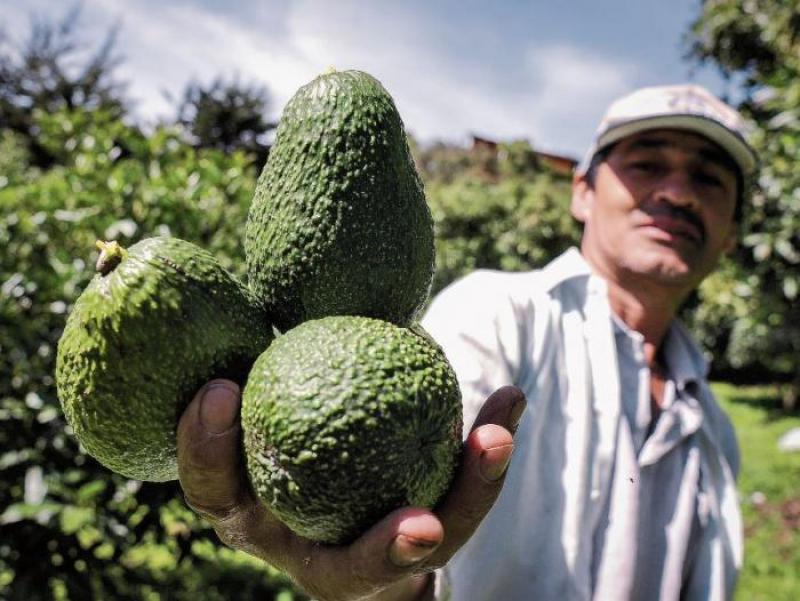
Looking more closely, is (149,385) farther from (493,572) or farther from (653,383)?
(653,383)

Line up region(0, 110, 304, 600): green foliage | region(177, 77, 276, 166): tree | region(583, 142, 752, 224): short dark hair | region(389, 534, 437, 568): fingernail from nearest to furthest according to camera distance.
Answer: region(389, 534, 437, 568): fingernail
region(583, 142, 752, 224): short dark hair
region(0, 110, 304, 600): green foliage
region(177, 77, 276, 166): tree

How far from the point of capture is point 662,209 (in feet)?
9.87

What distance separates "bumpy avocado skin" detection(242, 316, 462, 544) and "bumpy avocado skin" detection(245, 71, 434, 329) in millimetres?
98

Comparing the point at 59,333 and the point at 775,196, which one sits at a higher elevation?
the point at 775,196

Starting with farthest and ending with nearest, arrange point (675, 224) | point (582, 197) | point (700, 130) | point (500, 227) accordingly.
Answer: point (500, 227) < point (582, 197) < point (700, 130) < point (675, 224)

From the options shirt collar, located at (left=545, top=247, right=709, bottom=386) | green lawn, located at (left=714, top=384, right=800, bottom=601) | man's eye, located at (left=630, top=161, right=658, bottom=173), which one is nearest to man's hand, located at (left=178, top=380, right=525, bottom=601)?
shirt collar, located at (left=545, top=247, right=709, bottom=386)

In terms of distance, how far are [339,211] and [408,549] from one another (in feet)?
2.03

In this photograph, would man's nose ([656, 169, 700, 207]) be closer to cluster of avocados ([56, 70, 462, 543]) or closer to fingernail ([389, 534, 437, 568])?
cluster of avocados ([56, 70, 462, 543])

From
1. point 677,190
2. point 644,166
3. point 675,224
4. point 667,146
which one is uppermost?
point 667,146

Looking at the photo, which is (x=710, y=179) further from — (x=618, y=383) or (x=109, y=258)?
(x=109, y=258)

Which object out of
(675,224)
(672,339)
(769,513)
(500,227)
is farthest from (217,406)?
(500,227)

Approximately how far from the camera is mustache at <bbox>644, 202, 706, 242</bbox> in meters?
2.99

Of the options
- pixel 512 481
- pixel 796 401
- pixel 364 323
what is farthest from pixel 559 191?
pixel 364 323

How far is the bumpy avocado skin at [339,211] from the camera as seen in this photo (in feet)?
4.46
